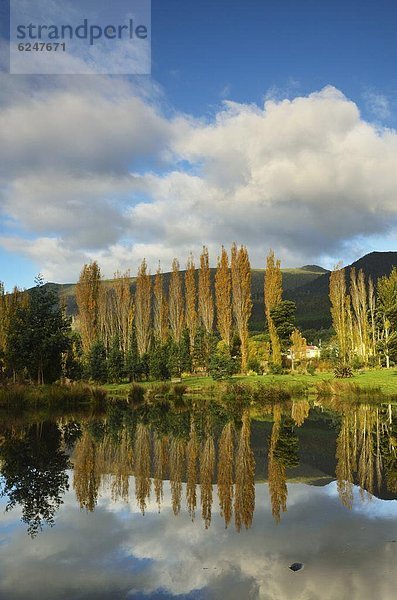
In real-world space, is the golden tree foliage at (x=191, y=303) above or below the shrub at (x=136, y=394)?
above

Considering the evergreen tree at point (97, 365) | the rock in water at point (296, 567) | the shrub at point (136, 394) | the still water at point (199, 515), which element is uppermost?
the evergreen tree at point (97, 365)

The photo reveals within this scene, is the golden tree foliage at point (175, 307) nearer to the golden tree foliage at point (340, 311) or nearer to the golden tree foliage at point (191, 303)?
the golden tree foliage at point (191, 303)

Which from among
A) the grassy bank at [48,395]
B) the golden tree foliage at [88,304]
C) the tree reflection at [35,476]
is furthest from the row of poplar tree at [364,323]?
the tree reflection at [35,476]

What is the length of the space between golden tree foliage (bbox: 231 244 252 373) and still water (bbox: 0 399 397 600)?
88.5ft

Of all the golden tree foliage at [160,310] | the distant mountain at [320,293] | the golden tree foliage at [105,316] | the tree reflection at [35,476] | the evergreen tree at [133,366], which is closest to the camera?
the tree reflection at [35,476]

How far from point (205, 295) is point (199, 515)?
41993 millimetres

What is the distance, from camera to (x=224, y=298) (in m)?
41.9

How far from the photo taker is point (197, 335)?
41125 mm

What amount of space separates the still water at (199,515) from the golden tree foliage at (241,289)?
1062 inches

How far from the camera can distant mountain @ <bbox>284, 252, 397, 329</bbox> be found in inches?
4942

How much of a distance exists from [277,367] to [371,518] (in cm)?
2818

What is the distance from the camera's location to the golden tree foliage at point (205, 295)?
156 feet

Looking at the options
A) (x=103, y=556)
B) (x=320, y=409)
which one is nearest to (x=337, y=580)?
(x=103, y=556)

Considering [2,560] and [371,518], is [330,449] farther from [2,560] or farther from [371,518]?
[2,560]
